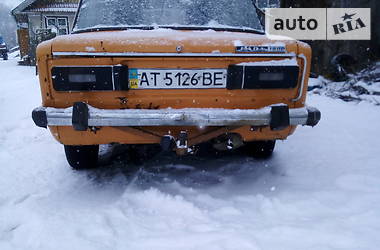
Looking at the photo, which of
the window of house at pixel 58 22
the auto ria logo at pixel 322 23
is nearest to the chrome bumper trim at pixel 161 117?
the auto ria logo at pixel 322 23

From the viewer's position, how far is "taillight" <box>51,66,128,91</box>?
231cm

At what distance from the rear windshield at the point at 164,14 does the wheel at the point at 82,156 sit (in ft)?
3.72

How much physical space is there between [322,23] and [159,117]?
6.60m

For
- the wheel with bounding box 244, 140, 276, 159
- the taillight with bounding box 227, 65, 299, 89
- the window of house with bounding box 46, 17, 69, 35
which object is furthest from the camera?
the window of house with bounding box 46, 17, 69, 35

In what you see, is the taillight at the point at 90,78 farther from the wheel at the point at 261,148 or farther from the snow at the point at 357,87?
the snow at the point at 357,87

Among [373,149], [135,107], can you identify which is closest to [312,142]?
[373,149]

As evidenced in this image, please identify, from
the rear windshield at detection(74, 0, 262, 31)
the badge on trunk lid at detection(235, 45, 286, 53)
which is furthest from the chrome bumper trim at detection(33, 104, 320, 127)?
the rear windshield at detection(74, 0, 262, 31)

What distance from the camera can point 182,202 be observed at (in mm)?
2496

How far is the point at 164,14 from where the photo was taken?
118 inches

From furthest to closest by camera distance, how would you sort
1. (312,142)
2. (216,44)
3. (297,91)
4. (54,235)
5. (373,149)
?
1. (312,142)
2. (373,149)
3. (297,91)
4. (216,44)
5. (54,235)

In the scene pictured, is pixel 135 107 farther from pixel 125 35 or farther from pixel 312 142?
pixel 312 142

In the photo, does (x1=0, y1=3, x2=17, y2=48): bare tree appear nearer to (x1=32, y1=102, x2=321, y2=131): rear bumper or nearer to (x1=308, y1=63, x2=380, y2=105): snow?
(x1=308, y1=63, x2=380, y2=105): snow

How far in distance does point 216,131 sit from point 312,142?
1961mm

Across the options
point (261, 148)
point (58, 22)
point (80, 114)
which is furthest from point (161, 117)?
point (58, 22)
